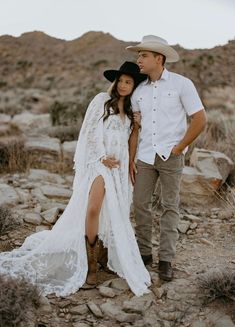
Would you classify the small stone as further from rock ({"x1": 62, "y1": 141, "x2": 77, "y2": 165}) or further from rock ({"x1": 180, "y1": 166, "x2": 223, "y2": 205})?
rock ({"x1": 62, "y1": 141, "x2": 77, "y2": 165})

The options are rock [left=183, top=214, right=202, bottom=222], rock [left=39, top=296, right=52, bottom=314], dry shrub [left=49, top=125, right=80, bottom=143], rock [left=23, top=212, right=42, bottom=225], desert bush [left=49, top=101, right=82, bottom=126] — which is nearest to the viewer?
rock [left=39, top=296, right=52, bottom=314]

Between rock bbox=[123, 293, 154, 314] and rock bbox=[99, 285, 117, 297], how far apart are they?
162 mm

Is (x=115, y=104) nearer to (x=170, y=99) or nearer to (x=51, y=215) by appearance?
(x=170, y=99)

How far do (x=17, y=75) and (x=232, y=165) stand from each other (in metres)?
34.3

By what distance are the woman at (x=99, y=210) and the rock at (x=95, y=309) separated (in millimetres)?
294

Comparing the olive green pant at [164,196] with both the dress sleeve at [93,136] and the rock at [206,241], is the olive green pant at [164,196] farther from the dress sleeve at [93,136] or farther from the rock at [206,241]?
the rock at [206,241]

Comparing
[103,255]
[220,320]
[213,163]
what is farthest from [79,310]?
[213,163]

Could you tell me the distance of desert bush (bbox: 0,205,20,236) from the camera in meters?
5.29

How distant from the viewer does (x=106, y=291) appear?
4.14m

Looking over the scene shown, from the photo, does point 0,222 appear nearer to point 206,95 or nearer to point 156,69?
point 156,69

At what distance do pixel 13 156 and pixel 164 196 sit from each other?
4275 millimetres

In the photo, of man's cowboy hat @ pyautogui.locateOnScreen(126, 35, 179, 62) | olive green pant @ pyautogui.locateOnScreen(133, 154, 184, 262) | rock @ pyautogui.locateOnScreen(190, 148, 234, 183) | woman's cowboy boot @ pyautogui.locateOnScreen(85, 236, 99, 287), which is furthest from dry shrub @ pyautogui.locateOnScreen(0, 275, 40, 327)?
rock @ pyautogui.locateOnScreen(190, 148, 234, 183)

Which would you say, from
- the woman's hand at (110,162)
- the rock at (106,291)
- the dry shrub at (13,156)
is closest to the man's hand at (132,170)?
the woman's hand at (110,162)

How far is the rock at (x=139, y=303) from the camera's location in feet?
12.8
